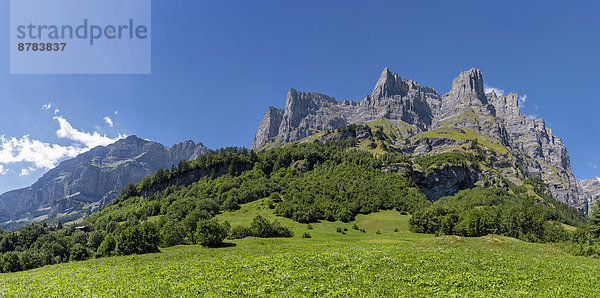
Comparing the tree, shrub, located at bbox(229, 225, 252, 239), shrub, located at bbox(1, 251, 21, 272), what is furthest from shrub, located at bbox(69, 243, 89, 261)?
shrub, located at bbox(229, 225, 252, 239)

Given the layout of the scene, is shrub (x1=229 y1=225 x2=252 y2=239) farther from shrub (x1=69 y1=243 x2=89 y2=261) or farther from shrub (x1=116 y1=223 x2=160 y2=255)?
shrub (x1=69 y1=243 x2=89 y2=261)

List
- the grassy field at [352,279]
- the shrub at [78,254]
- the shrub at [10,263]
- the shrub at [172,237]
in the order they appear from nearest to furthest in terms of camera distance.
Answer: the grassy field at [352,279] < the shrub at [10,263] < the shrub at [78,254] < the shrub at [172,237]

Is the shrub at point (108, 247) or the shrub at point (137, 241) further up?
the shrub at point (137, 241)

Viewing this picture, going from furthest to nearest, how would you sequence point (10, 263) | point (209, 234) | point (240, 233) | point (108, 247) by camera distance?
point (240, 233), point (209, 234), point (108, 247), point (10, 263)

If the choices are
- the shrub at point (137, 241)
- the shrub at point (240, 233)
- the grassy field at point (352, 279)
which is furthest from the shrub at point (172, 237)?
the grassy field at point (352, 279)

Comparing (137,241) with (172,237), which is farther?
(172,237)

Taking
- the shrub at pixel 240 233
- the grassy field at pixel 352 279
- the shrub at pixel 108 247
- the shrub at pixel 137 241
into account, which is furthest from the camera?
the shrub at pixel 240 233

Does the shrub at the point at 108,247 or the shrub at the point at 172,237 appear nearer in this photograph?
the shrub at the point at 108,247

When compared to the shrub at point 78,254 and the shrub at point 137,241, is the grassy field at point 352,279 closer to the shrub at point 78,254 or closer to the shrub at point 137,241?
the shrub at point 137,241

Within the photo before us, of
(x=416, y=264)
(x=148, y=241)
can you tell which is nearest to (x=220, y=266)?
(x=416, y=264)

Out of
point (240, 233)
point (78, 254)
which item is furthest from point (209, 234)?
point (78, 254)

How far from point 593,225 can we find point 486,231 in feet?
112

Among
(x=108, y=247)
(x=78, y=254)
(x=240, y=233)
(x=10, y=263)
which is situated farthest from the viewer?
(x=240, y=233)

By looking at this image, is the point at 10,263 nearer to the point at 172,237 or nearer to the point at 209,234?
the point at 172,237
